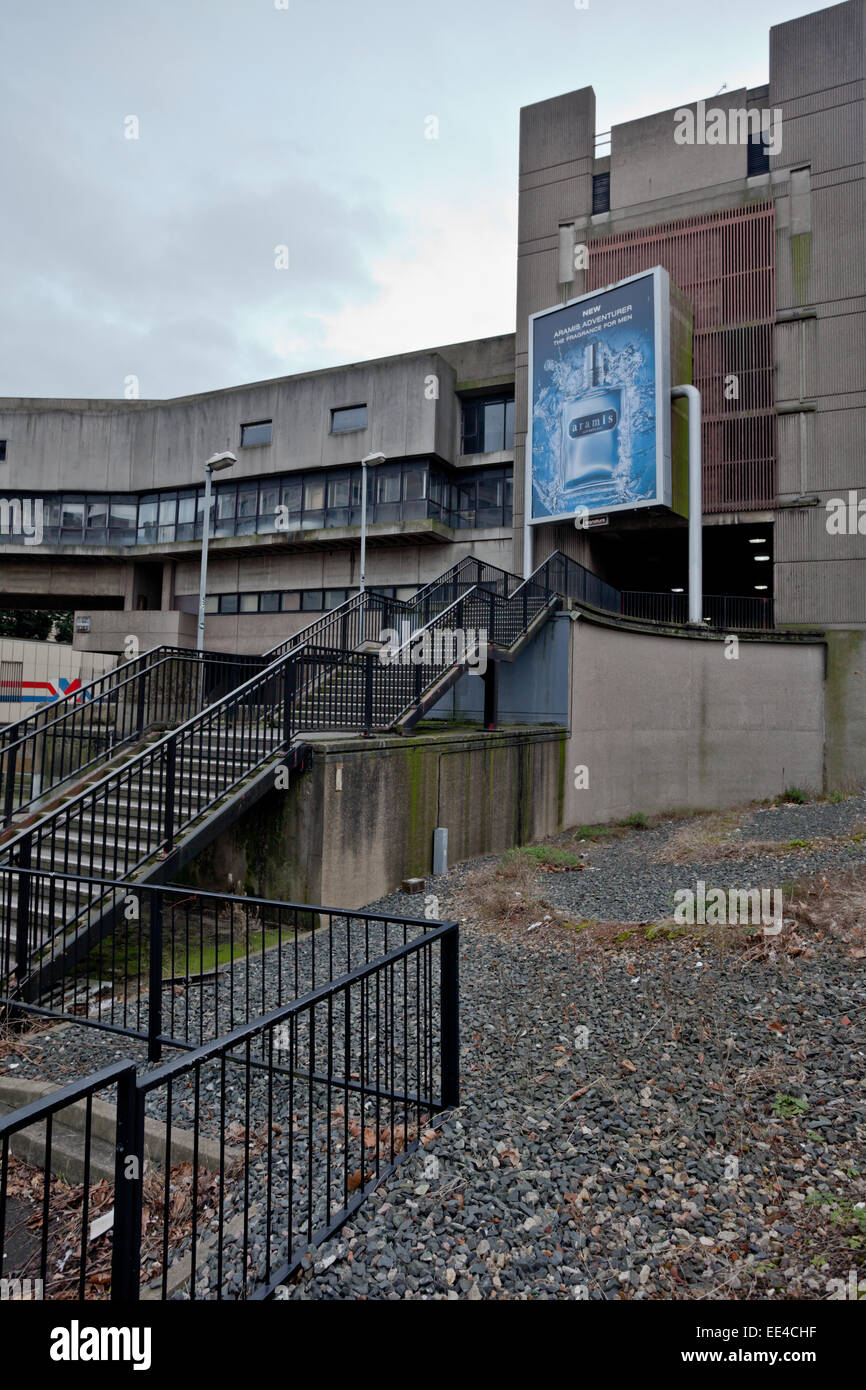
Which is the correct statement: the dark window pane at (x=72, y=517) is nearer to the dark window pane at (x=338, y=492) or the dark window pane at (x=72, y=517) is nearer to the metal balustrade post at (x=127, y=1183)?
the dark window pane at (x=338, y=492)

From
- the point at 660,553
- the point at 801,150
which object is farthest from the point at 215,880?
the point at 801,150

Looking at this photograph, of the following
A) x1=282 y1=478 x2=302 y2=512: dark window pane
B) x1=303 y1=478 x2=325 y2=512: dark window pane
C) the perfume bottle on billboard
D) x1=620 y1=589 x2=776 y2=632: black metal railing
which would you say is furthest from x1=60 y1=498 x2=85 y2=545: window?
x1=620 y1=589 x2=776 y2=632: black metal railing

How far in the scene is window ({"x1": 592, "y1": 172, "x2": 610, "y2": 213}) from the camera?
25.0 meters

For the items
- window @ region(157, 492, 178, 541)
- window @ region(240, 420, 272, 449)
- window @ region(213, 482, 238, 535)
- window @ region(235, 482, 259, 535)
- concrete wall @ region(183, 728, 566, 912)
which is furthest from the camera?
window @ region(157, 492, 178, 541)

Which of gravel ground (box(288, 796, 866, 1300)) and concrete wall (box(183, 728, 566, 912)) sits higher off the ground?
concrete wall (box(183, 728, 566, 912))

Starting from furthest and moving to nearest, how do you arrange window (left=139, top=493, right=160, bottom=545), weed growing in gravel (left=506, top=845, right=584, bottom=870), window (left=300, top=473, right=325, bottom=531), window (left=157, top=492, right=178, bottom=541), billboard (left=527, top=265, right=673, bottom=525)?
1. window (left=139, top=493, right=160, bottom=545)
2. window (left=157, top=492, right=178, bottom=541)
3. window (left=300, top=473, right=325, bottom=531)
4. billboard (left=527, top=265, right=673, bottom=525)
5. weed growing in gravel (left=506, top=845, right=584, bottom=870)

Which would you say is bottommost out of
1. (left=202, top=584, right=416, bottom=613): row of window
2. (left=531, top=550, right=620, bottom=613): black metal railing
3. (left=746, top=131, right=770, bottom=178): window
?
(left=531, top=550, right=620, bottom=613): black metal railing

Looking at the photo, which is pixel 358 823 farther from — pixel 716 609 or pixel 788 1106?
pixel 716 609

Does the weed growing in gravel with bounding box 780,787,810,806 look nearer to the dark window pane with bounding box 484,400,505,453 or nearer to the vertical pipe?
the vertical pipe

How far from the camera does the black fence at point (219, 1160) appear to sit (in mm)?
2678

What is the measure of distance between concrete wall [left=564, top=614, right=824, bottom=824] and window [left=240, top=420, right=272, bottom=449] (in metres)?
18.3

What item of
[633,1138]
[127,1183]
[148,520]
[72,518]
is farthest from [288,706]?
[72,518]

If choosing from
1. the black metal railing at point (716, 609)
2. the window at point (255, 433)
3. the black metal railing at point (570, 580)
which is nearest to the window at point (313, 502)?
the window at point (255, 433)
